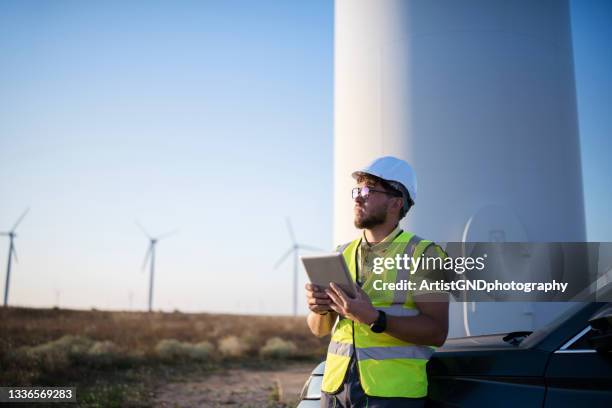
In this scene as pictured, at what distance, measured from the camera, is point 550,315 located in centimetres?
584

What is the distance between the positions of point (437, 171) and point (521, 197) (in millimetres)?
843

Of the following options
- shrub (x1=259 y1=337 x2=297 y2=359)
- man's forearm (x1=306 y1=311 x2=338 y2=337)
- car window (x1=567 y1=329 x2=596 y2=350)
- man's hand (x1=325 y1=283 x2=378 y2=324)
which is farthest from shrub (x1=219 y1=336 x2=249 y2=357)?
car window (x1=567 y1=329 x2=596 y2=350)

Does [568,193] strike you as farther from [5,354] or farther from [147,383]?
[5,354]

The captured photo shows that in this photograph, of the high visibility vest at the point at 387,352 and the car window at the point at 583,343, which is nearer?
the car window at the point at 583,343

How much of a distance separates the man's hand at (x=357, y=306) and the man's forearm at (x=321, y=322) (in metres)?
0.41

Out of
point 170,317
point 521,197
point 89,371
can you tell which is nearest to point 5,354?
point 89,371

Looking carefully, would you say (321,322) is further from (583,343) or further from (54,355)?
(54,355)

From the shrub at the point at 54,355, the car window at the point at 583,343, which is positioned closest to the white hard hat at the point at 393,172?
the car window at the point at 583,343

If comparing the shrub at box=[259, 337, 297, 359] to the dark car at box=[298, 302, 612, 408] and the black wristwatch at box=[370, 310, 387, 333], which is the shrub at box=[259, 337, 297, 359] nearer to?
the dark car at box=[298, 302, 612, 408]

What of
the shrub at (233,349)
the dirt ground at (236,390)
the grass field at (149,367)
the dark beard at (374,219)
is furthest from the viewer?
the shrub at (233,349)

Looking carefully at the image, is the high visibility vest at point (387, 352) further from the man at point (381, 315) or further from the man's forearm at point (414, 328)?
the man's forearm at point (414, 328)

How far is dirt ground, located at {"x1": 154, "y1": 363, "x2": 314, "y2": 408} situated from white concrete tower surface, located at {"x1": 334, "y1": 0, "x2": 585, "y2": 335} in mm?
4848

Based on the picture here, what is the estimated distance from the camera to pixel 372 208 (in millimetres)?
3213

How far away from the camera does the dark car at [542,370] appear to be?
2594 mm
